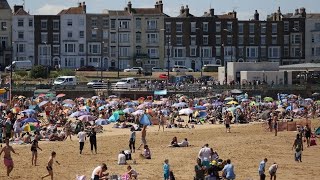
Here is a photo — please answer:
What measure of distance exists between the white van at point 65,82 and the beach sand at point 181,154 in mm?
23466

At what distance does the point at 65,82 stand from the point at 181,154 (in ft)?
122

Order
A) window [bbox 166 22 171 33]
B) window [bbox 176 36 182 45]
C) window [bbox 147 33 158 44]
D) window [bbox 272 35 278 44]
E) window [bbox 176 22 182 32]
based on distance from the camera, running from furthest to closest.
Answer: window [bbox 272 35 278 44] → window [bbox 176 36 182 45] → window [bbox 176 22 182 32] → window [bbox 166 22 171 33] → window [bbox 147 33 158 44]

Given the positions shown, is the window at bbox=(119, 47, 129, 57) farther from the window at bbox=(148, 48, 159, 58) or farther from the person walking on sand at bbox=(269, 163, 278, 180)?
the person walking on sand at bbox=(269, 163, 278, 180)

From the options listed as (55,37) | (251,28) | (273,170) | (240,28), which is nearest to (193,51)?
(240,28)

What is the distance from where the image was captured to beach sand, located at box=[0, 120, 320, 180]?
2880cm

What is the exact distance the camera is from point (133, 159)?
31.8 metres

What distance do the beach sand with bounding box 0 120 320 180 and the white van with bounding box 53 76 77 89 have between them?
23.5 m

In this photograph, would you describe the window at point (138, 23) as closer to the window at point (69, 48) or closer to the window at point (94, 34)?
the window at point (94, 34)

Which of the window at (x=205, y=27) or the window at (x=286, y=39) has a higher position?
the window at (x=205, y=27)

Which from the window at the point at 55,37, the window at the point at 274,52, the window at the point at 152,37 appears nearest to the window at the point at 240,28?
the window at the point at 274,52

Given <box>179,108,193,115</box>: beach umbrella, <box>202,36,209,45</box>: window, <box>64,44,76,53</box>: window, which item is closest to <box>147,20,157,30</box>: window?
<box>202,36,209,45</box>: window

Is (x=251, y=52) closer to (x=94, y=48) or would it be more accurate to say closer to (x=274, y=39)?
(x=274, y=39)

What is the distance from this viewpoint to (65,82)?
69750 mm

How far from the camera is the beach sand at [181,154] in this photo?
94.5 ft
